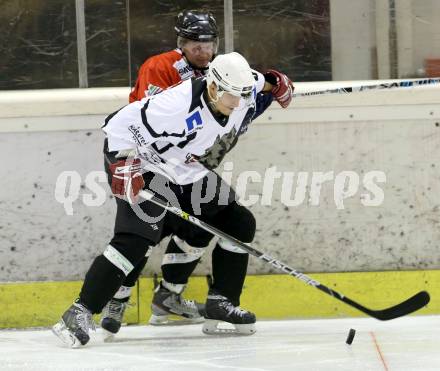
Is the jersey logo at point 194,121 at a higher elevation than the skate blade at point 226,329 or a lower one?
higher

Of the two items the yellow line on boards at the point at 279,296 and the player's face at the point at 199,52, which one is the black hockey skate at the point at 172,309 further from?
the player's face at the point at 199,52

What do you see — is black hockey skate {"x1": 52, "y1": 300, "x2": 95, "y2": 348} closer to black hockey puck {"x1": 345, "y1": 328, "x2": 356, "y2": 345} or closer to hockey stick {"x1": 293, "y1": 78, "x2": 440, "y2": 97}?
black hockey puck {"x1": 345, "y1": 328, "x2": 356, "y2": 345}

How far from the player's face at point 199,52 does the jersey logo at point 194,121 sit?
373mm

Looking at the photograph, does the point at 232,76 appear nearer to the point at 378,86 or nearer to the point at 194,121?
the point at 194,121

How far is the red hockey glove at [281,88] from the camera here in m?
3.73

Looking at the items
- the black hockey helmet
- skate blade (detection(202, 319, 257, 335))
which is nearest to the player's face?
the black hockey helmet

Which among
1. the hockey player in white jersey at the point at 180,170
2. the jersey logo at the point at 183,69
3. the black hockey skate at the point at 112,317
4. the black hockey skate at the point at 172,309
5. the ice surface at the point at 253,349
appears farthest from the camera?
the black hockey skate at the point at 172,309

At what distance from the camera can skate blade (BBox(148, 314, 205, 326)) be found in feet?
13.1

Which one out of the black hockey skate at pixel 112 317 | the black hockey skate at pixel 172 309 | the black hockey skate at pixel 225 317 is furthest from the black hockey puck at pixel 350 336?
the black hockey skate at pixel 112 317

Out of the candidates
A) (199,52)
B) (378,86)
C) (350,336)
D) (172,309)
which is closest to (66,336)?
(172,309)

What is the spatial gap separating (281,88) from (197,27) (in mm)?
363

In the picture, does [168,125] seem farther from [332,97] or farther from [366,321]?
[366,321]

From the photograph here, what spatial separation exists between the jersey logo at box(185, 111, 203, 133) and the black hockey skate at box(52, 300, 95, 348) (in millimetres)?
684

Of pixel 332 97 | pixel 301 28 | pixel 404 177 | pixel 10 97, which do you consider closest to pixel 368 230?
pixel 404 177
